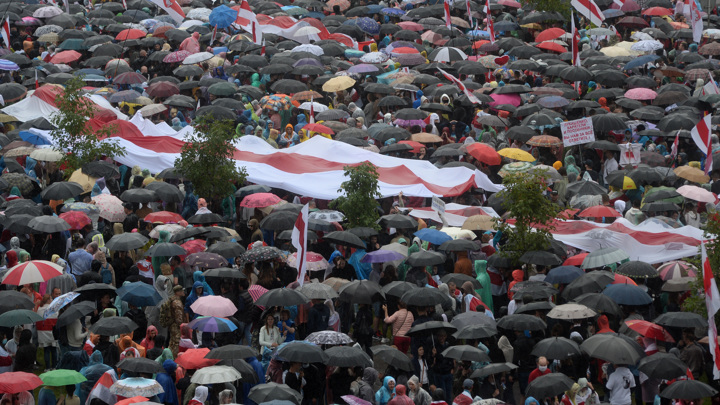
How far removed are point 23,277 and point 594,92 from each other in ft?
51.0

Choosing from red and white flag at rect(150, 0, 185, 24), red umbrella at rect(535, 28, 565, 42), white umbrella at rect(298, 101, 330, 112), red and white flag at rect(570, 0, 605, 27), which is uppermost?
red and white flag at rect(570, 0, 605, 27)

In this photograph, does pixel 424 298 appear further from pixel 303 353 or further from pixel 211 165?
pixel 211 165

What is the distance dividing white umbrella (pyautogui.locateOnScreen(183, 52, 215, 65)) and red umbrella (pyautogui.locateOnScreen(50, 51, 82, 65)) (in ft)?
11.5

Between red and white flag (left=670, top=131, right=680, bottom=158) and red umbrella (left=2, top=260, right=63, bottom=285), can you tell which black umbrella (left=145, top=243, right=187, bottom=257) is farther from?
red and white flag (left=670, top=131, right=680, bottom=158)

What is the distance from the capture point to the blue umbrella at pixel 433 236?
1922 cm

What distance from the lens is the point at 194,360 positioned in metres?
14.6

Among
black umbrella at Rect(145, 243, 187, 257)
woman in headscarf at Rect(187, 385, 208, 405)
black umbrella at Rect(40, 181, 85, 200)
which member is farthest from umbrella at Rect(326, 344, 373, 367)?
black umbrella at Rect(40, 181, 85, 200)

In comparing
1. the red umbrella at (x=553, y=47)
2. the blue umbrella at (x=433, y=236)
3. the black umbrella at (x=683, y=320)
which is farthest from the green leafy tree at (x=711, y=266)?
the red umbrella at (x=553, y=47)

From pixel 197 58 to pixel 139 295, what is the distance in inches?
565

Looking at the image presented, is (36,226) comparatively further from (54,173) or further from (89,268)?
(54,173)

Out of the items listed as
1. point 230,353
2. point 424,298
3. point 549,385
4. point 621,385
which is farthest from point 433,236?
point 230,353

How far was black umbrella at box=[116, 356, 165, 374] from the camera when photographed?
1394 cm

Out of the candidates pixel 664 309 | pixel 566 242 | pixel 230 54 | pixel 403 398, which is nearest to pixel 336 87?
pixel 230 54

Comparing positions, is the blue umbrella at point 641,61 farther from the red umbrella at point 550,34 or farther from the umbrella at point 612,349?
the umbrella at point 612,349
